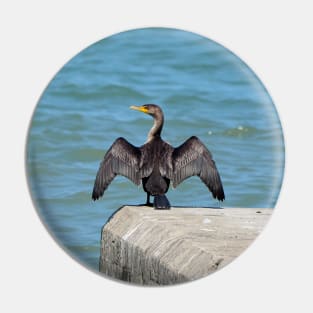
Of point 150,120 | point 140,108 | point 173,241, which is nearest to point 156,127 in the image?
point 150,120

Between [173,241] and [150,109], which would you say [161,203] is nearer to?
[173,241]

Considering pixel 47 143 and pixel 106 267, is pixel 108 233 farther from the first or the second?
pixel 47 143

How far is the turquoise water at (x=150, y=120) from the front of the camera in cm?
821

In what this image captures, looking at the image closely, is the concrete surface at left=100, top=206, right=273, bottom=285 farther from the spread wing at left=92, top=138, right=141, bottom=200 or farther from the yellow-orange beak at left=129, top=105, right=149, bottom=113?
the yellow-orange beak at left=129, top=105, right=149, bottom=113

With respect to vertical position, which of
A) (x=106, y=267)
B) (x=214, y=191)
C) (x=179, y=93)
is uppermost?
(x=179, y=93)

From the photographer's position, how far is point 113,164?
8.21 m

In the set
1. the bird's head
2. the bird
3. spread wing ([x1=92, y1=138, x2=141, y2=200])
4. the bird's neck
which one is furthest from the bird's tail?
the bird's head

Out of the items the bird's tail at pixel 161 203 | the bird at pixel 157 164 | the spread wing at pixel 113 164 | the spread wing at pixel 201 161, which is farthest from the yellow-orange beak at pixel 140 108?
the bird's tail at pixel 161 203

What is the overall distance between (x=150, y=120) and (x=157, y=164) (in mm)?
304

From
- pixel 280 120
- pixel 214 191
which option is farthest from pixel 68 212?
pixel 280 120

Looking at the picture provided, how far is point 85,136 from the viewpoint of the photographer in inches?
327

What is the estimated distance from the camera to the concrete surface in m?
7.85

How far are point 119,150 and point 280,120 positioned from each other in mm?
1116

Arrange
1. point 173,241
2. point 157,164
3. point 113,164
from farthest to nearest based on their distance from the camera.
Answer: point 157,164 < point 113,164 < point 173,241
